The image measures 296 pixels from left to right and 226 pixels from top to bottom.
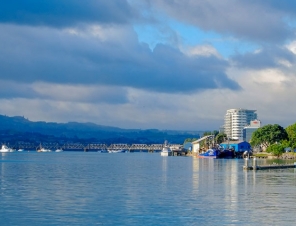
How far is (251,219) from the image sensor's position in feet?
147

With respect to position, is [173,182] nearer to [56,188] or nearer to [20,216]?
[56,188]

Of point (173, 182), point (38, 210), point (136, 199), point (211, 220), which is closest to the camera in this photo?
point (211, 220)

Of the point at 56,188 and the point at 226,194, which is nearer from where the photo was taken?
the point at 226,194

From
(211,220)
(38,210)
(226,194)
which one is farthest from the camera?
(226,194)

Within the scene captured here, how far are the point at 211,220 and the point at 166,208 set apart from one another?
6.87m

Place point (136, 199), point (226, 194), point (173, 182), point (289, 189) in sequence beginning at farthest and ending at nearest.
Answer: point (173, 182), point (289, 189), point (226, 194), point (136, 199)

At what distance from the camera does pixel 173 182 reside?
79.8m

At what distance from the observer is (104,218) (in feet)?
148

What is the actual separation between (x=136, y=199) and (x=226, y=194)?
10.6 meters

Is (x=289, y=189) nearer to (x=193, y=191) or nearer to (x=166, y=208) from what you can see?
(x=193, y=191)

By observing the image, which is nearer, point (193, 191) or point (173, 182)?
point (193, 191)

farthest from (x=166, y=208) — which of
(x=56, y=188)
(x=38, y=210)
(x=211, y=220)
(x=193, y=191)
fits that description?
(x=56, y=188)

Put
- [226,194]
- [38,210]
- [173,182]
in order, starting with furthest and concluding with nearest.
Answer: [173,182], [226,194], [38,210]

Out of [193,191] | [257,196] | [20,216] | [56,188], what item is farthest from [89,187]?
[20,216]
